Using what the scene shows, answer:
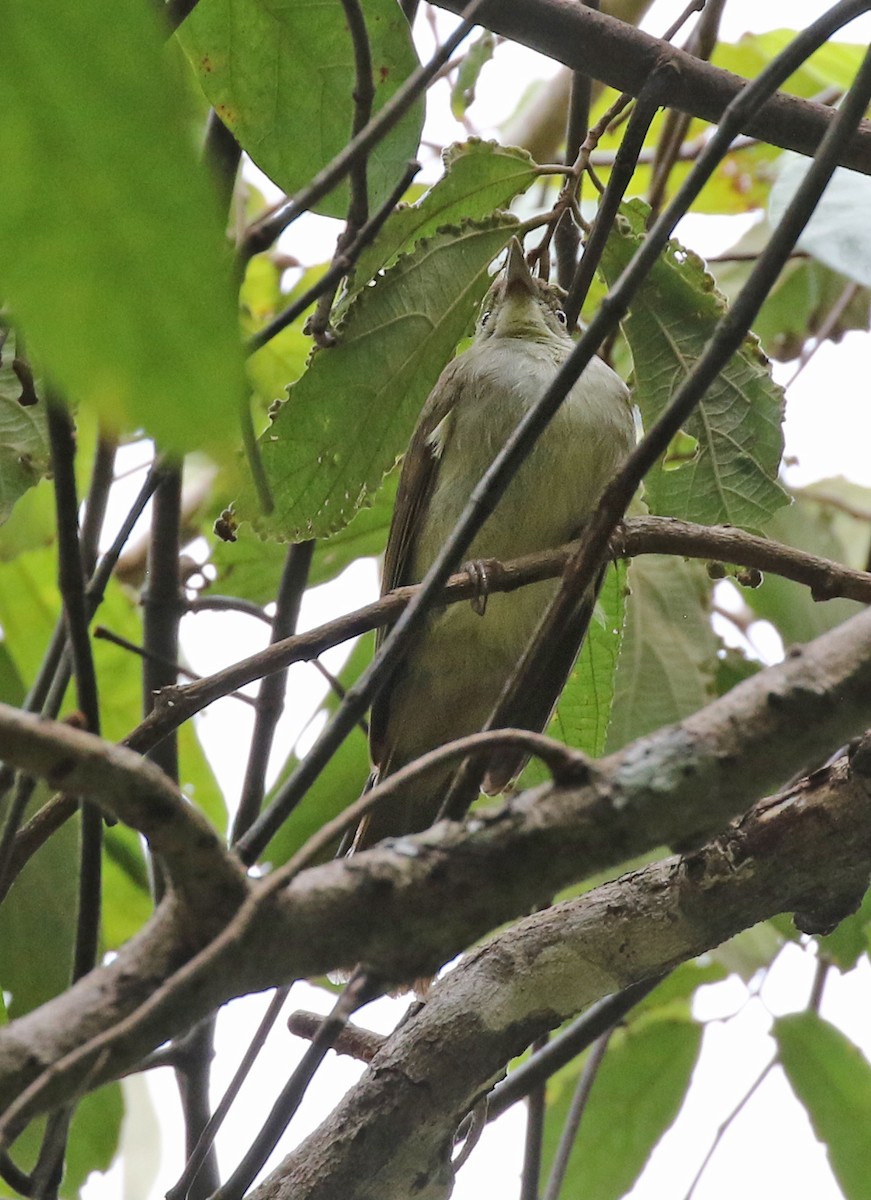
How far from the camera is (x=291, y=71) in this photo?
1613mm

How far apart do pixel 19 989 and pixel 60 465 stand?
4.05ft

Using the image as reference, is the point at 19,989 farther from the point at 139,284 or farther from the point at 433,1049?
the point at 139,284

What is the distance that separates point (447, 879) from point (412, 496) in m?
1.71

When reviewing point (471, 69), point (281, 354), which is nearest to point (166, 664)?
point (471, 69)

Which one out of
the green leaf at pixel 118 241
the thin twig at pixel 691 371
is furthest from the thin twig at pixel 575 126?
the green leaf at pixel 118 241

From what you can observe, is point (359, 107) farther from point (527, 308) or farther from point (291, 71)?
point (527, 308)

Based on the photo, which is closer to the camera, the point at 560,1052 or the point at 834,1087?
the point at 560,1052

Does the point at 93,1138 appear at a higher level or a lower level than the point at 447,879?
higher

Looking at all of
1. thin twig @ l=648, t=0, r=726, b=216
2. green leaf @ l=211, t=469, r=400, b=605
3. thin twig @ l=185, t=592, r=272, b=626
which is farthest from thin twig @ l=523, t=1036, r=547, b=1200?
thin twig @ l=648, t=0, r=726, b=216

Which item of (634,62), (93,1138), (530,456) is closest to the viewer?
(634,62)

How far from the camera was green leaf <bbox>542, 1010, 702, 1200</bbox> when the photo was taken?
2.45 m

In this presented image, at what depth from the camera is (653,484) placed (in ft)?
6.43

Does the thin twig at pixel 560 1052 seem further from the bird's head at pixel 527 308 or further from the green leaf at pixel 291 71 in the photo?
the bird's head at pixel 527 308

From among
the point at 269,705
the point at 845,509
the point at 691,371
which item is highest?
the point at 845,509
